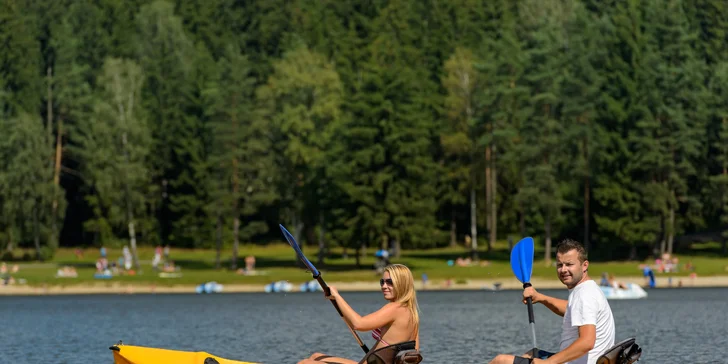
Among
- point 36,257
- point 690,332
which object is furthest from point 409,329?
point 36,257

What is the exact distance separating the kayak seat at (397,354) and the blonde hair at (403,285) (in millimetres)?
315

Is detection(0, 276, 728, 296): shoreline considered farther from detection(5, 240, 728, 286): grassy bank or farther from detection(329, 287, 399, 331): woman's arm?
detection(329, 287, 399, 331): woman's arm

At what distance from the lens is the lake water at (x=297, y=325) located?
33.2m

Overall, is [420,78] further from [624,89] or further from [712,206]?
[712,206]

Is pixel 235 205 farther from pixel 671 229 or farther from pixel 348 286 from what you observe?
pixel 671 229

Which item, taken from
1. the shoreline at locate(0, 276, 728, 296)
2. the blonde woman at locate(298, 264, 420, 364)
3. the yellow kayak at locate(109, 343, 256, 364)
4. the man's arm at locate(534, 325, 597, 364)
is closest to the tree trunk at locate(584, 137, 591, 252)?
the shoreline at locate(0, 276, 728, 296)

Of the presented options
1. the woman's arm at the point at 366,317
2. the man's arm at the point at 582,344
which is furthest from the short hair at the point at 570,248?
the woman's arm at the point at 366,317

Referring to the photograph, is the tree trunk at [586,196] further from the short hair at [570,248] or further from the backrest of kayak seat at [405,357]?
the short hair at [570,248]

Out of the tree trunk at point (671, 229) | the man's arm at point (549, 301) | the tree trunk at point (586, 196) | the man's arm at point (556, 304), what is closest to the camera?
the man's arm at point (549, 301)

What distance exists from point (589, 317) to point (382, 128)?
2478 inches

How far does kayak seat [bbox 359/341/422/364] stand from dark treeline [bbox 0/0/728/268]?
58.8m

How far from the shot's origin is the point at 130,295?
230 feet

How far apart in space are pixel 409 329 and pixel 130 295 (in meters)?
58.2

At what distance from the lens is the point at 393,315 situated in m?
13.5
